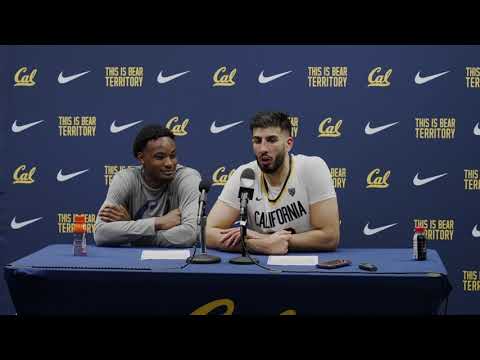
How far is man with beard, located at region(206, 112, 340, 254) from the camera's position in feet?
15.4

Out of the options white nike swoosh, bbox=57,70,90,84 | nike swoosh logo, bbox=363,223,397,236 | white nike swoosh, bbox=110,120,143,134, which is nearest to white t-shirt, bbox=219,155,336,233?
nike swoosh logo, bbox=363,223,397,236

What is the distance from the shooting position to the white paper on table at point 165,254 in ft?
14.4

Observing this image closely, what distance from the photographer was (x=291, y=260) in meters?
4.26

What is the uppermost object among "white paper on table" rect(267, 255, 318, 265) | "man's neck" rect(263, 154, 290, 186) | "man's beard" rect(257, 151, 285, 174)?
"man's beard" rect(257, 151, 285, 174)

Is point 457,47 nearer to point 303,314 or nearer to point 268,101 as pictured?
point 268,101

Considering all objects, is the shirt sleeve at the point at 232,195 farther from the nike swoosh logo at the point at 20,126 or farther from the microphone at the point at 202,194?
the nike swoosh logo at the point at 20,126

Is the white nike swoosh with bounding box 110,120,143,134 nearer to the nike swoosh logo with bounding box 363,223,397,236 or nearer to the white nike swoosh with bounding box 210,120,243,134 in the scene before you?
the white nike swoosh with bounding box 210,120,243,134

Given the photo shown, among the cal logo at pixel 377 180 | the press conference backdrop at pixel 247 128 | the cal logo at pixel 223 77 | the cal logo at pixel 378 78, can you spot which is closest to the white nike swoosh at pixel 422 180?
the press conference backdrop at pixel 247 128

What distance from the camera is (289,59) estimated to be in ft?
19.7

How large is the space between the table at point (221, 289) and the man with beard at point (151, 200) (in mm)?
751

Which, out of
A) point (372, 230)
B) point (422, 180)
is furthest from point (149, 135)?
point (422, 180)

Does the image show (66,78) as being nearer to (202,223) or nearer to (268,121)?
(268,121)

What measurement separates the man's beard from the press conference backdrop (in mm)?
1161

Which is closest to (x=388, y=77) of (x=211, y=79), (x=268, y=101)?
(x=268, y=101)
